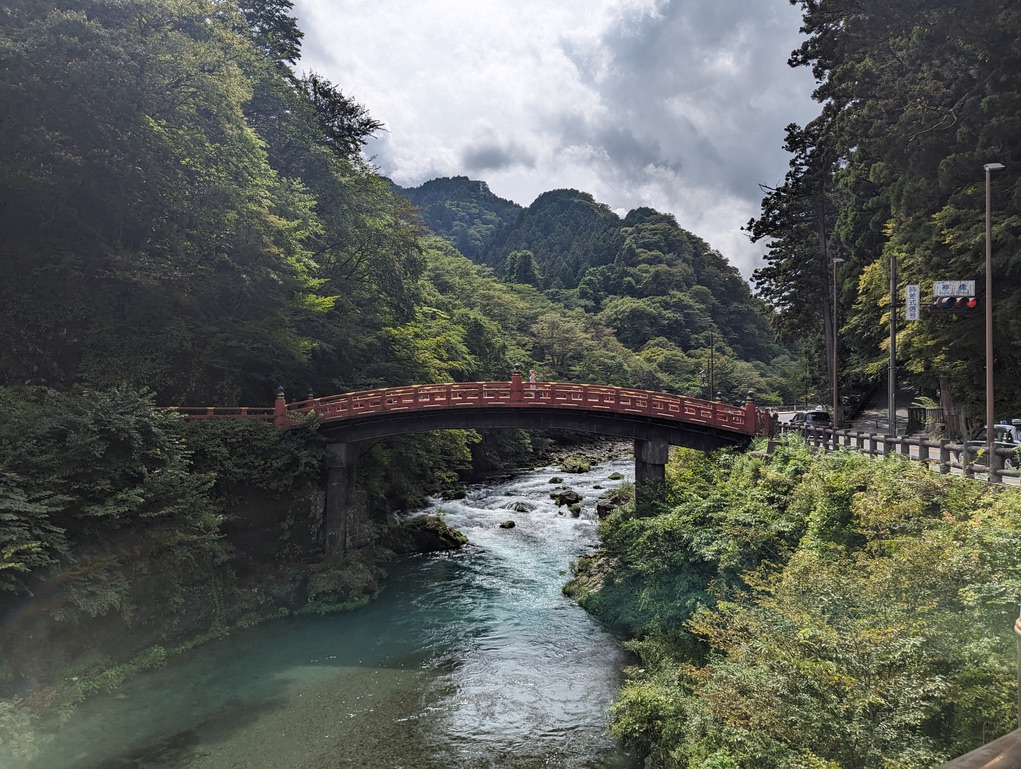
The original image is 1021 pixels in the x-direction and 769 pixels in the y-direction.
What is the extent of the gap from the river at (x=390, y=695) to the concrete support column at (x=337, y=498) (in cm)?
268

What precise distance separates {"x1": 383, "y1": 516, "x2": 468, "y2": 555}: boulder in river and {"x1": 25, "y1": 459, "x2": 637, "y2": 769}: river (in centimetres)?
388

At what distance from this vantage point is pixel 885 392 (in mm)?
40812

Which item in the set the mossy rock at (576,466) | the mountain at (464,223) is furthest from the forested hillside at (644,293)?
the mossy rock at (576,466)

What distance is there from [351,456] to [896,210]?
75.9 feet

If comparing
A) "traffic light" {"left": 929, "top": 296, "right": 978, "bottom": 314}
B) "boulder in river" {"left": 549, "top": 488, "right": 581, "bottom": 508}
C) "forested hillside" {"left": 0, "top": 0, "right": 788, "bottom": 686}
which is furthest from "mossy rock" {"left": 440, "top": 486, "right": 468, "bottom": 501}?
"traffic light" {"left": 929, "top": 296, "right": 978, "bottom": 314}

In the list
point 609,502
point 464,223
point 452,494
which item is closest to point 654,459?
point 609,502

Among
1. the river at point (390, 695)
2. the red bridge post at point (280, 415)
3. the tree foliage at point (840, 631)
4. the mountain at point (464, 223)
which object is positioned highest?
the mountain at point (464, 223)

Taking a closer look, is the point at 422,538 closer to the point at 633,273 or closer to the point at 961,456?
the point at 961,456

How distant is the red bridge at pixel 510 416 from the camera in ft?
71.8

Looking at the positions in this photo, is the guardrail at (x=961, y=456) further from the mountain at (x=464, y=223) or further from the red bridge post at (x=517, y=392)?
the mountain at (x=464, y=223)

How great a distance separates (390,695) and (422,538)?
11902mm

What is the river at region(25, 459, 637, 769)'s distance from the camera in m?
11.0

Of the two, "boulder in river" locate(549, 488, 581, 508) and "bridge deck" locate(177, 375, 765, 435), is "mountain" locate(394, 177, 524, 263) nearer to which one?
"boulder in river" locate(549, 488, 581, 508)

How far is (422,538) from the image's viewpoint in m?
25.3
